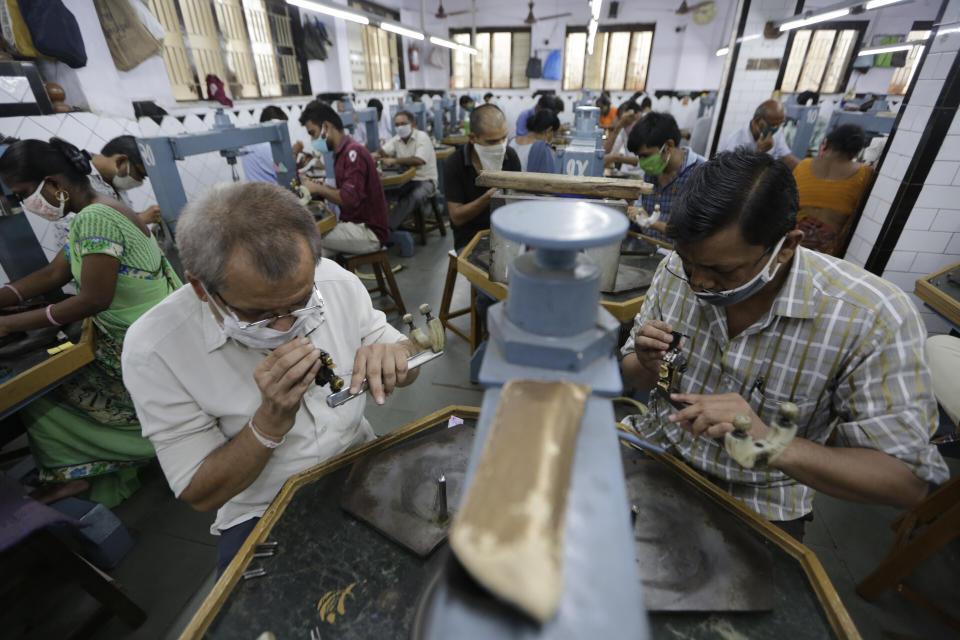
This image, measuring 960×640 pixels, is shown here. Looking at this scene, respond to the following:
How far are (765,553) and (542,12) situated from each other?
15.3m

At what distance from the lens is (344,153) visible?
4.22 m

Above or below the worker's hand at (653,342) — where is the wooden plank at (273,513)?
below

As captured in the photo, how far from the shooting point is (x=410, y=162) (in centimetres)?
618

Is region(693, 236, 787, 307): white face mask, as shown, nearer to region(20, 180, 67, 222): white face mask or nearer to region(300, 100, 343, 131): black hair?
region(20, 180, 67, 222): white face mask

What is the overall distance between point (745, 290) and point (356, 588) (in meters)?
1.42

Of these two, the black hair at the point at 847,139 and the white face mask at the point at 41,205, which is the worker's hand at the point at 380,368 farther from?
the black hair at the point at 847,139

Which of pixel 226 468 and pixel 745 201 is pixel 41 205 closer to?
pixel 226 468

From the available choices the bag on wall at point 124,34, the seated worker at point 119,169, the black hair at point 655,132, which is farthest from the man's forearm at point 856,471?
the bag on wall at point 124,34

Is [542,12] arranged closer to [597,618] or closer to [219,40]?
[219,40]

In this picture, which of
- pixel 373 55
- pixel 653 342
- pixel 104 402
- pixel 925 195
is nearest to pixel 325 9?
pixel 104 402

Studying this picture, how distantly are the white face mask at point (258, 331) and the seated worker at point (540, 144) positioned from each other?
10.7ft

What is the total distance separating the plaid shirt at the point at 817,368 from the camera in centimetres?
117

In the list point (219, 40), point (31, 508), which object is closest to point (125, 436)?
point (31, 508)

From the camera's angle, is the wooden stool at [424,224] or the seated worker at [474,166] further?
the wooden stool at [424,224]
